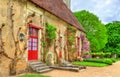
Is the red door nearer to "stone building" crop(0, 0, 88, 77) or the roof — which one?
"stone building" crop(0, 0, 88, 77)

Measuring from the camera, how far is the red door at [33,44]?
16.1 meters

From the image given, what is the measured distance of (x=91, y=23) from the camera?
36781mm

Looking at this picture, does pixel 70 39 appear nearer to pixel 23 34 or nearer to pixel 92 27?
pixel 23 34

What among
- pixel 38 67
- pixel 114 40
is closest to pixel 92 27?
pixel 114 40

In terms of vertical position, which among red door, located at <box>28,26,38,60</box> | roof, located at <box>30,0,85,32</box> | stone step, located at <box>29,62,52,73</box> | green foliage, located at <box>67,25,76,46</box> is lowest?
stone step, located at <box>29,62,52,73</box>

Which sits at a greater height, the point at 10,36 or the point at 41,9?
the point at 41,9

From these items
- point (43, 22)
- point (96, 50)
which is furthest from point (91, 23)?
point (43, 22)

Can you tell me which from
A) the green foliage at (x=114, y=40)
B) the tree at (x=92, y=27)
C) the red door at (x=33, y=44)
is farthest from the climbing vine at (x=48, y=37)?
the green foliage at (x=114, y=40)

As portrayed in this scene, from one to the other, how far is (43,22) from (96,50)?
73.0ft

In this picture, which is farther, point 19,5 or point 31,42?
point 31,42

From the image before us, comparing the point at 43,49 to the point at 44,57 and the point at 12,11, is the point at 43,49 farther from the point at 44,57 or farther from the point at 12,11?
the point at 12,11

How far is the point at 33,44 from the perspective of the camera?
1659 cm

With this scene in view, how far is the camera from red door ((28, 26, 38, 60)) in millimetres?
16062

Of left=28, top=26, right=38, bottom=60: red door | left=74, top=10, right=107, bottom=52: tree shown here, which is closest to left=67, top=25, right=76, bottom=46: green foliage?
left=28, top=26, right=38, bottom=60: red door
